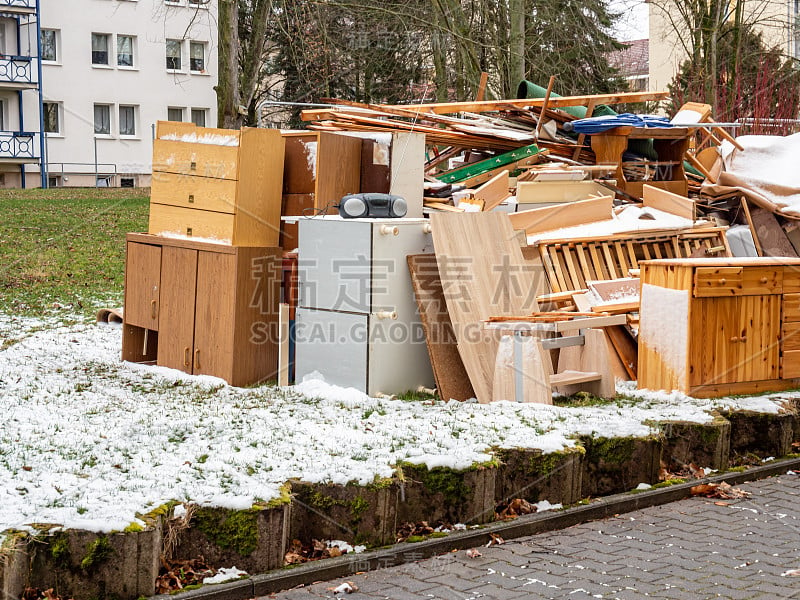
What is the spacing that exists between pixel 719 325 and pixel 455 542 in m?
3.14

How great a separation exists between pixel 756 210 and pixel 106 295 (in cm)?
811

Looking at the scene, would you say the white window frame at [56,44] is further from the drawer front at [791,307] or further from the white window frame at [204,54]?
the drawer front at [791,307]

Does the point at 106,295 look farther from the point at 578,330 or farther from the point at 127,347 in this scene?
the point at 578,330

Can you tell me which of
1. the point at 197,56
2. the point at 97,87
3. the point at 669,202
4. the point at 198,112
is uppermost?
the point at 197,56

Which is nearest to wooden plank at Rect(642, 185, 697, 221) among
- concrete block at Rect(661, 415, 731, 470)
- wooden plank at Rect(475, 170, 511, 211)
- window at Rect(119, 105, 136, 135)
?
wooden plank at Rect(475, 170, 511, 211)

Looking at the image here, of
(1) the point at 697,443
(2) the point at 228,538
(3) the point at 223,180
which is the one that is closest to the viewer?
(2) the point at 228,538

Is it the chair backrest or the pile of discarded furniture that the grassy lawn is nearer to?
the pile of discarded furniture

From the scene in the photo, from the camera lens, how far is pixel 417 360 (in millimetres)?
7559

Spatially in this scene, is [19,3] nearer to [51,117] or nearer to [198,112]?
[51,117]

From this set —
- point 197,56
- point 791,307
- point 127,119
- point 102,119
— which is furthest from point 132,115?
point 791,307

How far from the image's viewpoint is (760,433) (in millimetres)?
6867

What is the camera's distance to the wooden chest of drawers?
774 cm

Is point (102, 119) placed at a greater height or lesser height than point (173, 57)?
lesser

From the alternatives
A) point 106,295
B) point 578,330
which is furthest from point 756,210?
point 106,295
